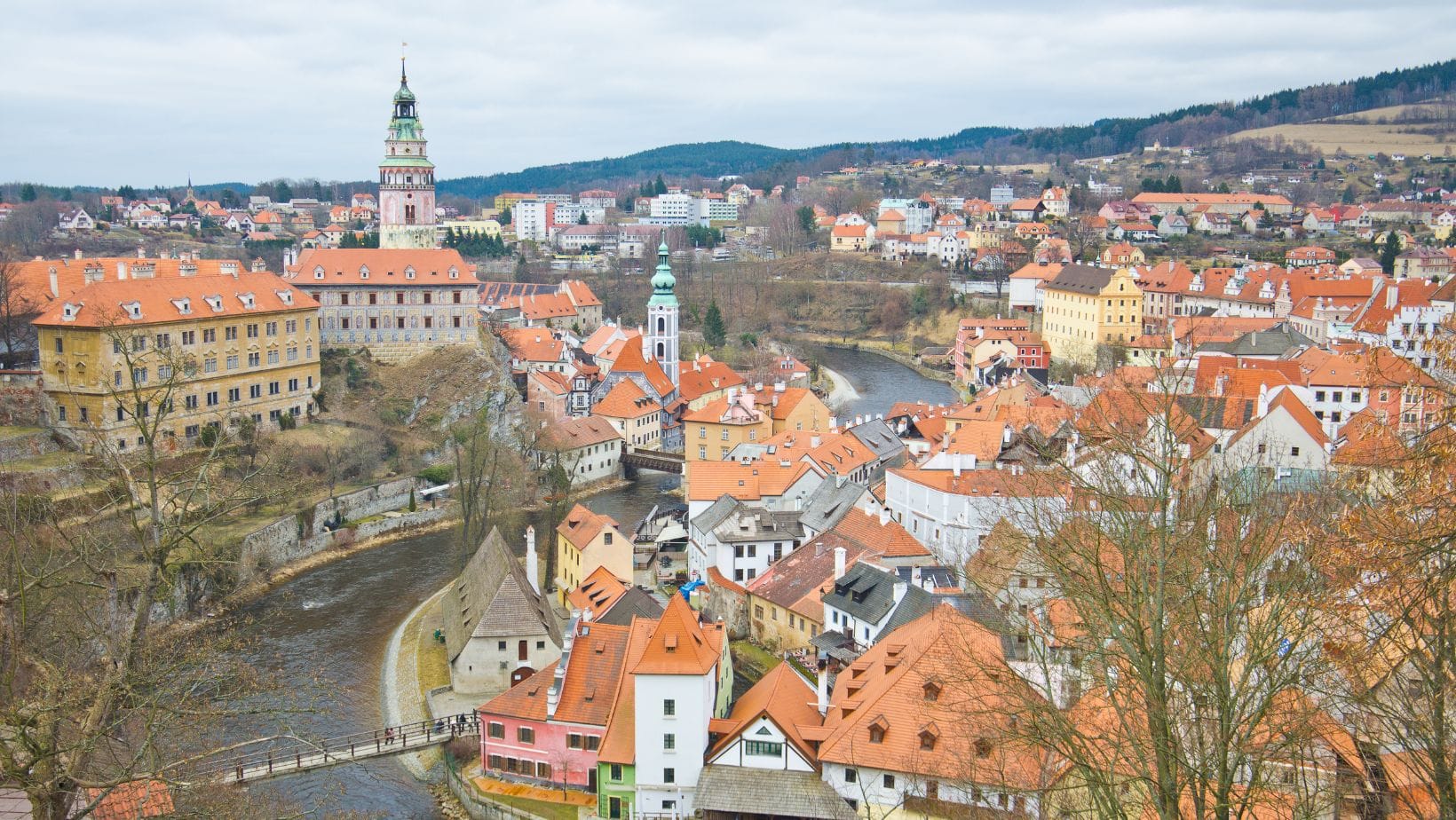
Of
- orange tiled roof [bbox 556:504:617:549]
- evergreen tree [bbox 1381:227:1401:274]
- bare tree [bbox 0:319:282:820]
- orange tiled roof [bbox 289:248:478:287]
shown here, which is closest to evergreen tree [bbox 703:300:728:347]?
orange tiled roof [bbox 289:248:478:287]

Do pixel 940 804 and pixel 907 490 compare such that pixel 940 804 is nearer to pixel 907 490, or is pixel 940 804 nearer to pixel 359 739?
pixel 359 739

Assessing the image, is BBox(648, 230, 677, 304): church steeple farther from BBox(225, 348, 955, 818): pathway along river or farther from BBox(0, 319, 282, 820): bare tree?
BBox(0, 319, 282, 820): bare tree

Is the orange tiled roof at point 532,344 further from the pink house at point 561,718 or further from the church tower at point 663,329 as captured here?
the pink house at point 561,718

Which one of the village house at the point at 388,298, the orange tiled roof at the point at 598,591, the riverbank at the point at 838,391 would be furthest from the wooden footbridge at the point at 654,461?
the orange tiled roof at the point at 598,591

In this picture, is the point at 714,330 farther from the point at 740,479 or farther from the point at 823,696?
the point at 823,696

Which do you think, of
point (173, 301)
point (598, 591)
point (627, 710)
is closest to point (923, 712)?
point (627, 710)

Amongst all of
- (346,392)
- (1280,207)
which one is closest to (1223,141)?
(1280,207)
